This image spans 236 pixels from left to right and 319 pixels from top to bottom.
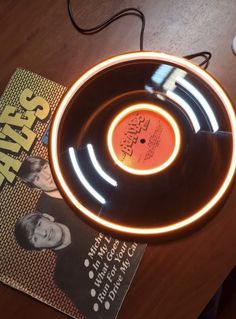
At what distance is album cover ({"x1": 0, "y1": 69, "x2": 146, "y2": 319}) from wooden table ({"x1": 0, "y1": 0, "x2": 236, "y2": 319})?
2cm

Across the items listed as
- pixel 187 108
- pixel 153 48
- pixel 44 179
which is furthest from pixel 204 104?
pixel 44 179

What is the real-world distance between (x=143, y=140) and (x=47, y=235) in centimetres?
20

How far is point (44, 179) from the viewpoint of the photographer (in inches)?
27.2

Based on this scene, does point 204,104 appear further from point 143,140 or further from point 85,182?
point 85,182

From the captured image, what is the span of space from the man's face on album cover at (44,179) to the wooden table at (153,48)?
0.50 ft

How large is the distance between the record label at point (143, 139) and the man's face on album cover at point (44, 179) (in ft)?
0.36

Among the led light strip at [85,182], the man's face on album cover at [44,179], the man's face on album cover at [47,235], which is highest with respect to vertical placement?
the led light strip at [85,182]

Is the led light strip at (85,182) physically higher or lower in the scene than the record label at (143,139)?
lower

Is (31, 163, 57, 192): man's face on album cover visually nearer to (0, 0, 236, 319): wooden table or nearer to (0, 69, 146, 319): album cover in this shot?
(0, 69, 146, 319): album cover

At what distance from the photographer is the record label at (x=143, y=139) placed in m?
0.65

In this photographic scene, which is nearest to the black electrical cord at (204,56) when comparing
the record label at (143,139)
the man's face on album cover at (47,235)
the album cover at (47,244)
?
the record label at (143,139)

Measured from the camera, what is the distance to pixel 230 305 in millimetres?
970

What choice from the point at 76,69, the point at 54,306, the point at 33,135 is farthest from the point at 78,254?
the point at 76,69

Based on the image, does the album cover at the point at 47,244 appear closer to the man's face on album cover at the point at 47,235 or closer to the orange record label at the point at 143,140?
the man's face on album cover at the point at 47,235
